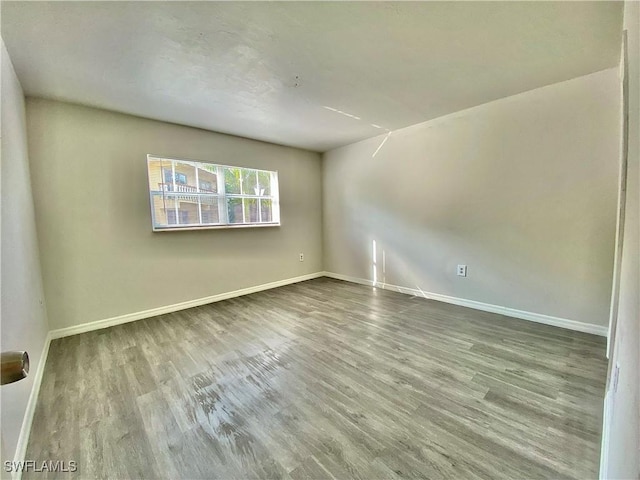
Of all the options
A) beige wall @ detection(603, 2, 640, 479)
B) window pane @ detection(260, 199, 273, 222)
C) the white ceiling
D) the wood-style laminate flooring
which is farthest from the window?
beige wall @ detection(603, 2, 640, 479)

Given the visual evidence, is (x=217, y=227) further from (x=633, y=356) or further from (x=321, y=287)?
(x=633, y=356)

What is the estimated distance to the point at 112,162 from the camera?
281cm

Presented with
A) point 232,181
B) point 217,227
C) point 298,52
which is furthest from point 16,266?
point 232,181

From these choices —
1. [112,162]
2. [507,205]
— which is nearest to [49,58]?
[112,162]

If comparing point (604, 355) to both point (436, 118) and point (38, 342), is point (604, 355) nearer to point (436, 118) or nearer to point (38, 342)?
point (436, 118)

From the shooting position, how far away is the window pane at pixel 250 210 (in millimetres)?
4004

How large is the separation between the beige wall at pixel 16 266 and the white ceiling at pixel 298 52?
1.49ft

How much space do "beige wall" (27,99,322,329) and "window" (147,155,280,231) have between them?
0.11m

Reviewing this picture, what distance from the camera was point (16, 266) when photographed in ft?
5.30

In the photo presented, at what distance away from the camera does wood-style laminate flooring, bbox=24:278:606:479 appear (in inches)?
47.7

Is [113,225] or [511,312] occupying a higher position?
[113,225]

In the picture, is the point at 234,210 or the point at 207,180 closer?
the point at 207,180

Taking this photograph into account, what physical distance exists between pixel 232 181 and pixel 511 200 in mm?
3527

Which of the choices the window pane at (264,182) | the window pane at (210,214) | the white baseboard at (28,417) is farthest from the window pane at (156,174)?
the white baseboard at (28,417)
